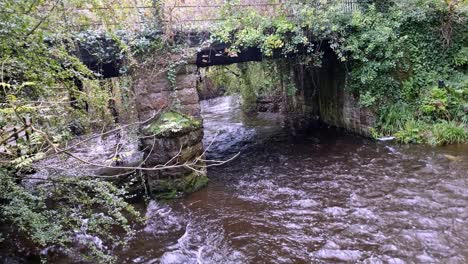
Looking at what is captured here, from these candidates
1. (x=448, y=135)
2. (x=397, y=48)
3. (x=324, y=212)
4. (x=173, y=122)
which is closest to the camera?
(x=324, y=212)

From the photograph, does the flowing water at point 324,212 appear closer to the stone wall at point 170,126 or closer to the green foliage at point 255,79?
the stone wall at point 170,126

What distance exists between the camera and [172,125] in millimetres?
6285

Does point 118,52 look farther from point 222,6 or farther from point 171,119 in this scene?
point 222,6

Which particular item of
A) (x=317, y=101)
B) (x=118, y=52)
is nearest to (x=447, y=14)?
(x=317, y=101)

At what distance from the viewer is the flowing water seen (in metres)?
Result: 4.40

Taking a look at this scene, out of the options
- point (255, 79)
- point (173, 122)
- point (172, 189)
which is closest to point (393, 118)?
point (173, 122)

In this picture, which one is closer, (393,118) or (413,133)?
(413,133)

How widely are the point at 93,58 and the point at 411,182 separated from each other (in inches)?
253

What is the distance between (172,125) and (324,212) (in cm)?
305

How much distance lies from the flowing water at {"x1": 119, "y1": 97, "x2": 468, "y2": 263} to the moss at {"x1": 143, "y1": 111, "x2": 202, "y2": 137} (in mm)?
1280

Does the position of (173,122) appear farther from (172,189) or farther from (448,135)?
(448,135)

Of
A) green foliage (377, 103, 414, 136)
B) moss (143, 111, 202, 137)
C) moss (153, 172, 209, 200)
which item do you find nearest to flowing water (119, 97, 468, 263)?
moss (153, 172, 209, 200)

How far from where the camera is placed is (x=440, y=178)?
6.09 meters

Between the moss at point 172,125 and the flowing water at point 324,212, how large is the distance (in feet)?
4.20
